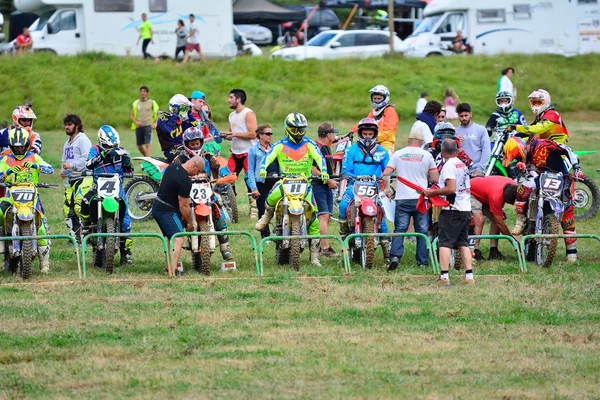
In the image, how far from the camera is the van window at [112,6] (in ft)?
128

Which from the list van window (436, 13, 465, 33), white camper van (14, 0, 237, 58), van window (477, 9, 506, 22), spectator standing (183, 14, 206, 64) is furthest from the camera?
van window (436, 13, 465, 33)

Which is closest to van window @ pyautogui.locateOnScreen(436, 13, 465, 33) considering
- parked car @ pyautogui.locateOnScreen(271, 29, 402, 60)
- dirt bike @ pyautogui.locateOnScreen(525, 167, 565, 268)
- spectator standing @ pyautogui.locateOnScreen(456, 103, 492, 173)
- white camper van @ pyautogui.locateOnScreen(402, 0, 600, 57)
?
white camper van @ pyautogui.locateOnScreen(402, 0, 600, 57)

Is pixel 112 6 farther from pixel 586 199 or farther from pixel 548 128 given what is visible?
pixel 548 128

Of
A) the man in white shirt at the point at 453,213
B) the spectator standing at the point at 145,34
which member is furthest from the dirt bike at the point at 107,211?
the spectator standing at the point at 145,34

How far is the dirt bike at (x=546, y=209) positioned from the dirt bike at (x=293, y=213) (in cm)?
286

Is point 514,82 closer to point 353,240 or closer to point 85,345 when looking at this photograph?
point 353,240

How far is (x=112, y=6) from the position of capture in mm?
39250

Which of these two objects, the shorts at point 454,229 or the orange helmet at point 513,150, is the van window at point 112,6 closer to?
the orange helmet at point 513,150

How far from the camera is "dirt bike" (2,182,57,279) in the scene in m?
13.0

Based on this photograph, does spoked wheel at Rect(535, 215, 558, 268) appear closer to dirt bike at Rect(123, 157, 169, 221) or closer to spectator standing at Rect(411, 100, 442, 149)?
spectator standing at Rect(411, 100, 442, 149)

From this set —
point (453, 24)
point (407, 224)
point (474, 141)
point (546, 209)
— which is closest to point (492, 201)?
point (546, 209)

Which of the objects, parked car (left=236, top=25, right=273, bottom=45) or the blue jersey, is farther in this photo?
parked car (left=236, top=25, right=273, bottom=45)

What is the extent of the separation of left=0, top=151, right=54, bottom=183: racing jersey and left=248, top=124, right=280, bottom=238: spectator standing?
8.81ft

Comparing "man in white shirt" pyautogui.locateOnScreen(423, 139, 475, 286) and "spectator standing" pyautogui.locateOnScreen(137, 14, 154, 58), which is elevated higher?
"spectator standing" pyautogui.locateOnScreen(137, 14, 154, 58)
